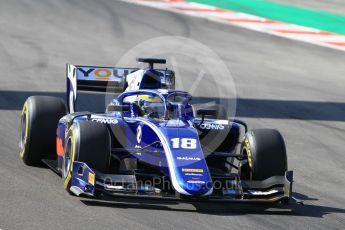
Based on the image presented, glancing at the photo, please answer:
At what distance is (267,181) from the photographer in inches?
444

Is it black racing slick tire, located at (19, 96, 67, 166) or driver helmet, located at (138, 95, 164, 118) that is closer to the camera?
driver helmet, located at (138, 95, 164, 118)

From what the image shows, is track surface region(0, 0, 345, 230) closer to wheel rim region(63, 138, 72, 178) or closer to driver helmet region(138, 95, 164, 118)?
wheel rim region(63, 138, 72, 178)

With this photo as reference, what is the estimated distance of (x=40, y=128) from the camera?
12.8 meters

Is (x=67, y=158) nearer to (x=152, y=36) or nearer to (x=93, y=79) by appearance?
(x=93, y=79)

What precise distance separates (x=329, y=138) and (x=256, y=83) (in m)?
4.93

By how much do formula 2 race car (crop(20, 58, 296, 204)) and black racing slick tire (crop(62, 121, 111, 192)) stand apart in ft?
0.04

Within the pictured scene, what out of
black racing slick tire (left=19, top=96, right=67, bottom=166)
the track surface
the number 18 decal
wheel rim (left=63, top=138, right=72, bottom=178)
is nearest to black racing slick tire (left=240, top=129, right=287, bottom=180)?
the track surface

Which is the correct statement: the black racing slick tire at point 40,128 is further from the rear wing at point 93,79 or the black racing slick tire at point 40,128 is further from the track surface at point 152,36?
the rear wing at point 93,79

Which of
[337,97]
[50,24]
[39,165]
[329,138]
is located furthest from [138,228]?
[50,24]

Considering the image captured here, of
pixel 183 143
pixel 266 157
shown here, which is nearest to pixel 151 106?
pixel 183 143

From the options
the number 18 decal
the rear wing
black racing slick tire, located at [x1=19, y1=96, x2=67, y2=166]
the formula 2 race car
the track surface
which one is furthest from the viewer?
the rear wing

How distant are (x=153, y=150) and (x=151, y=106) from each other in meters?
0.87

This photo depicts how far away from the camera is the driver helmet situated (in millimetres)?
12055

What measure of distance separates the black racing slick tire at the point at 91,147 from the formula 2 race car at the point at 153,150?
0.01 m
